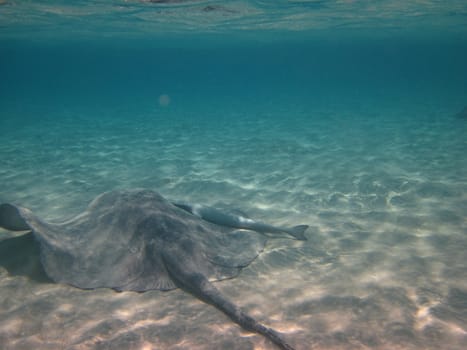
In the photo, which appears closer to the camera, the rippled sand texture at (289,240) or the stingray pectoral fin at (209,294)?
the stingray pectoral fin at (209,294)

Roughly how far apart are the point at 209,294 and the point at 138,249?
1.53 metres

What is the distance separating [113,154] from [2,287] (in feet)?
34.2

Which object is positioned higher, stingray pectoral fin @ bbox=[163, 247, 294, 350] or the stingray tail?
stingray pectoral fin @ bbox=[163, 247, 294, 350]

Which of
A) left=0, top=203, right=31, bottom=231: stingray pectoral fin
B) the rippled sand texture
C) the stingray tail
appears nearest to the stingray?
left=0, top=203, right=31, bottom=231: stingray pectoral fin

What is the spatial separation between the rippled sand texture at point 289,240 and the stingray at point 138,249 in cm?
21

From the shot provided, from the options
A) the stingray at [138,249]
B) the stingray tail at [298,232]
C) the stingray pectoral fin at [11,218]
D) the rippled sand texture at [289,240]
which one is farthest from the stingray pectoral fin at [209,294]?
the stingray tail at [298,232]

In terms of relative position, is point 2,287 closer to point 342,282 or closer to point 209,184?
point 342,282

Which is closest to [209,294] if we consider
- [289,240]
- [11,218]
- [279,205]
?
[289,240]

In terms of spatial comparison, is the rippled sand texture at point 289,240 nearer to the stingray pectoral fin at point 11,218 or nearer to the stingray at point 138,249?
the stingray at point 138,249

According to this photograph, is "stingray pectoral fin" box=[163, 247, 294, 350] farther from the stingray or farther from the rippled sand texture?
the rippled sand texture

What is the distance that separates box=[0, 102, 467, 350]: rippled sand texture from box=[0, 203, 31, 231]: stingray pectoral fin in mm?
875

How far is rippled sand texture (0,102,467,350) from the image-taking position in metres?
4.07

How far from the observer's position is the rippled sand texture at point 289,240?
13.4ft

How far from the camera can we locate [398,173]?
1108 centimetres
